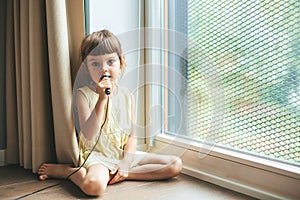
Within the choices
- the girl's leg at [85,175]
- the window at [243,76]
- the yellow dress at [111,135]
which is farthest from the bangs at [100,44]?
the girl's leg at [85,175]

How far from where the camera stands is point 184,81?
1.44 m

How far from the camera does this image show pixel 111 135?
1431 mm

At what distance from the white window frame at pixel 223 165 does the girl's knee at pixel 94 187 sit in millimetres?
303

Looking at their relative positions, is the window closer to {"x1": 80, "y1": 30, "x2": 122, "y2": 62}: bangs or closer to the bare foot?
{"x1": 80, "y1": 30, "x2": 122, "y2": 62}: bangs

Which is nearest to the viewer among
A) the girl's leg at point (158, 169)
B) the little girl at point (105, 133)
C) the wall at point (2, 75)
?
the little girl at point (105, 133)

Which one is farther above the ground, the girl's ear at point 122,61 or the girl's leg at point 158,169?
the girl's ear at point 122,61

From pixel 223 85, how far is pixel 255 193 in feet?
1.22

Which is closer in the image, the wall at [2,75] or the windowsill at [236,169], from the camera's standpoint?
the windowsill at [236,169]

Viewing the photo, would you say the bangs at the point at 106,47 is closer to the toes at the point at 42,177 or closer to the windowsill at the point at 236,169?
the windowsill at the point at 236,169

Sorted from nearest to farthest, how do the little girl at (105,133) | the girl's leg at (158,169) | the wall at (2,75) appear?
the little girl at (105,133)
the girl's leg at (158,169)
the wall at (2,75)

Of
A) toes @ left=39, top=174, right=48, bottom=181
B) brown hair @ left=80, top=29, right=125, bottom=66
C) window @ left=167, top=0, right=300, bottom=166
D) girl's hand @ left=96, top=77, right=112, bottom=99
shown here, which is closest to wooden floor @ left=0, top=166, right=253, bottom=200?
toes @ left=39, top=174, right=48, bottom=181

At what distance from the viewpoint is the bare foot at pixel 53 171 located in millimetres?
1413

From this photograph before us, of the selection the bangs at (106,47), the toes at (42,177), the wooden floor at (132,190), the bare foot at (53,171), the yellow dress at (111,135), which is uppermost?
the bangs at (106,47)

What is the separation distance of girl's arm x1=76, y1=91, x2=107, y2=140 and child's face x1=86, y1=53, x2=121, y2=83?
81 millimetres
